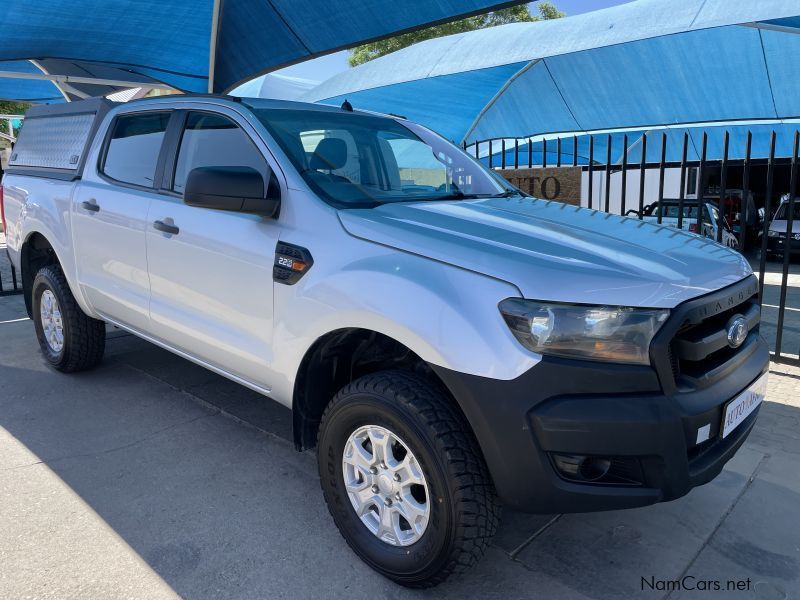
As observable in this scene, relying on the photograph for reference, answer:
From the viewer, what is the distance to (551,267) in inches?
82.4

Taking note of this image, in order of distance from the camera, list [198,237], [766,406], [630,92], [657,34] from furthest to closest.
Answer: [630,92] → [657,34] → [766,406] → [198,237]

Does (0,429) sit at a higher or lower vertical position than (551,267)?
lower

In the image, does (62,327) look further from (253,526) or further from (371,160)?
(371,160)

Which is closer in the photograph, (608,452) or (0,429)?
(608,452)

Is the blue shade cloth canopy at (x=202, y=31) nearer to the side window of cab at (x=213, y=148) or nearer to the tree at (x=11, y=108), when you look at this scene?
the side window of cab at (x=213, y=148)

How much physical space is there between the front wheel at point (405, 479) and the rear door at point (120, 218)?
1703 millimetres

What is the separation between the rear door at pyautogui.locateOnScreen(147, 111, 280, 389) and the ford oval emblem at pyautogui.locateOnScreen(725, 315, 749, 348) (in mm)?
1798

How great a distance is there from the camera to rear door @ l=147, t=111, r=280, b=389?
2.83 m

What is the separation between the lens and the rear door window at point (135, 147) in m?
3.64

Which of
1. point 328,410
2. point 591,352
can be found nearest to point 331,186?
point 328,410

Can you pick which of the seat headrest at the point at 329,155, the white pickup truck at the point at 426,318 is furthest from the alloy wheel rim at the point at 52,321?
the seat headrest at the point at 329,155

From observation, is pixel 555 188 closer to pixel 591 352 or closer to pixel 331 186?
pixel 331 186

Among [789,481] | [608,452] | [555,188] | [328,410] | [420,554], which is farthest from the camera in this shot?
[555,188]

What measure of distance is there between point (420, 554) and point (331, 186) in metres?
1.54
